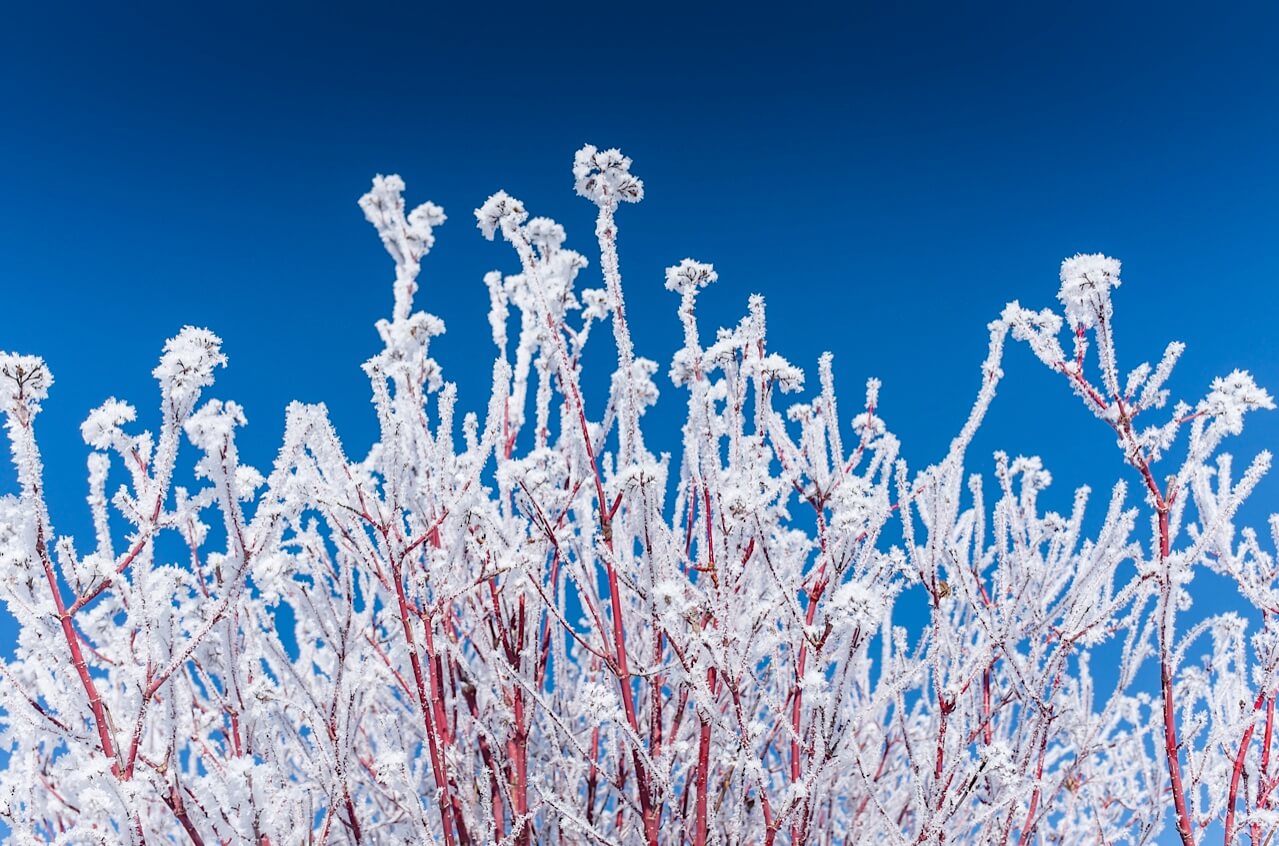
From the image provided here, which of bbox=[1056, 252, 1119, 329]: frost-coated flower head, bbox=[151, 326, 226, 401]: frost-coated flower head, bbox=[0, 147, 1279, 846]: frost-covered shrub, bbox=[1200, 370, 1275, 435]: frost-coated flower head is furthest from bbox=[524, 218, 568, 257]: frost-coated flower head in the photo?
bbox=[1200, 370, 1275, 435]: frost-coated flower head

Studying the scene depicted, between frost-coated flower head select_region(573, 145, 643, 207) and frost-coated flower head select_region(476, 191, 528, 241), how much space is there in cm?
25

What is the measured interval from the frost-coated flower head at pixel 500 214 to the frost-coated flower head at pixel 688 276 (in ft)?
1.98

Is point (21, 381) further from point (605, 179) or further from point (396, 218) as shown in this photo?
point (396, 218)

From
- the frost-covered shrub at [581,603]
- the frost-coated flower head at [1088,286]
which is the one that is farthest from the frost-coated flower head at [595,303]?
the frost-coated flower head at [1088,286]

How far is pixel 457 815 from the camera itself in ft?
9.87

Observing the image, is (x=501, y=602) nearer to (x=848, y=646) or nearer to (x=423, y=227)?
(x=848, y=646)

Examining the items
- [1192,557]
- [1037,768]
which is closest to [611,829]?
[1037,768]

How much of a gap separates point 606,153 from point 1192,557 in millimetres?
2414

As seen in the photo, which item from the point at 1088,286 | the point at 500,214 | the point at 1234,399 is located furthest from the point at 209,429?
the point at 1234,399

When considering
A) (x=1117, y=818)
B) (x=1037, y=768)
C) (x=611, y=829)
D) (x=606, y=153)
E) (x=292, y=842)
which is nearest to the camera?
(x=292, y=842)

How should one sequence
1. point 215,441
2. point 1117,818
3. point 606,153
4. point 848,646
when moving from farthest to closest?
point 1117,818, point 606,153, point 848,646, point 215,441

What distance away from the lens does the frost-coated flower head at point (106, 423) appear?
2154 mm

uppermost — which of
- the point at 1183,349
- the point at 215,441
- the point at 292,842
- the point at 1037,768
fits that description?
the point at 1183,349

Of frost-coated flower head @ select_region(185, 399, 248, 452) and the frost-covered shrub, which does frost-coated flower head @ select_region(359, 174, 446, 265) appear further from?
frost-coated flower head @ select_region(185, 399, 248, 452)
